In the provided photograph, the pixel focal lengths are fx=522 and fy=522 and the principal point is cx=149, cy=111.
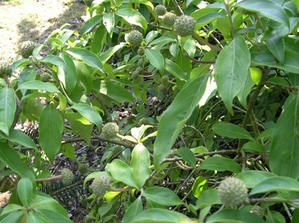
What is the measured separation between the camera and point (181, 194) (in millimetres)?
1791

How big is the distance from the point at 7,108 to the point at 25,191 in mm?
215

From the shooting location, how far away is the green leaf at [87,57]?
4.91ft

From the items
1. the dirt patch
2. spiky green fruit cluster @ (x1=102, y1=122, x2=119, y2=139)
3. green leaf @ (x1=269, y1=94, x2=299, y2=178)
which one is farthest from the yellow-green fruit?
the dirt patch

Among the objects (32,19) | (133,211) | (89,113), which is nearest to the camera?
(133,211)

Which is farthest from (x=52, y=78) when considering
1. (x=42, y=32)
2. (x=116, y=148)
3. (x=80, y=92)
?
(x=42, y=32)

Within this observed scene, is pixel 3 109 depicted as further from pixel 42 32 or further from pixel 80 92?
pixel 42 32

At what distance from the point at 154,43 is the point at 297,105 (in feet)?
2.07

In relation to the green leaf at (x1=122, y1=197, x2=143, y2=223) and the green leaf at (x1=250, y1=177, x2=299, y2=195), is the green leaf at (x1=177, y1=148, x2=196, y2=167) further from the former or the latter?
the green leaf at (x1=250, y1=177, x2=299, y2=195)

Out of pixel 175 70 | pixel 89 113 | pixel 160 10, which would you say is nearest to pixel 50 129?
→ pixel 89 113

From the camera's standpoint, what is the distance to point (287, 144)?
1126mm

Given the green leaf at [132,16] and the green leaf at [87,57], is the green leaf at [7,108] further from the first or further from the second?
the green leaf at [132,16]

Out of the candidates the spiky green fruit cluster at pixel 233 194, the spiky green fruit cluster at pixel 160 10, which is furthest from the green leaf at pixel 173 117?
the spiky green fruit cluster at pixel 160 10

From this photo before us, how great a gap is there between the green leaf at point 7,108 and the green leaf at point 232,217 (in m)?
0.55

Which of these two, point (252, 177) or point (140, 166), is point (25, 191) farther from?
point (252, 177)
